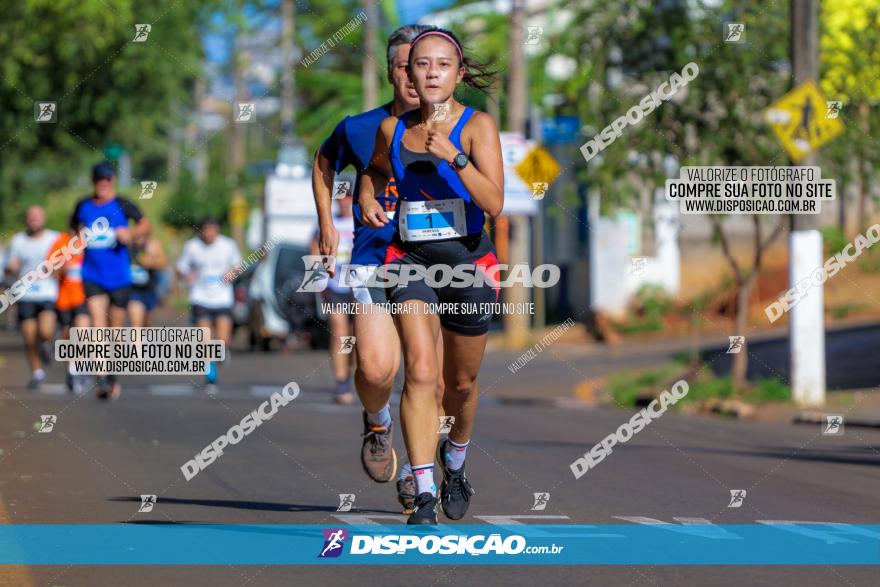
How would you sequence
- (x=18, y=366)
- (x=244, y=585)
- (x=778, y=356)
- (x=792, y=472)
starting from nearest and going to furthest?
(x=244, y=585) → (x=792, y=472) → (x=778, y=356) → (x=18, y=366)

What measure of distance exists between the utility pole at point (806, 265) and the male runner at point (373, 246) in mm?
8389

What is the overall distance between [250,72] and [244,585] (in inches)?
2134

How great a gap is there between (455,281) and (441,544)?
1.11m

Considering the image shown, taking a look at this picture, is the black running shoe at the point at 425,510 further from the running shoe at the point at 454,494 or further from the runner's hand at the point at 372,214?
the runner's hand at the point at 372,214

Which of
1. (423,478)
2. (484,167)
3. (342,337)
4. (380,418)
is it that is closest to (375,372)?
(380,418)

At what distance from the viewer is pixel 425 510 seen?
23.9ft

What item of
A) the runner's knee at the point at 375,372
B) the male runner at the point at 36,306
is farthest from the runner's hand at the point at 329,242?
the male runner at the point at 36,306

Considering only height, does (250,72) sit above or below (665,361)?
above

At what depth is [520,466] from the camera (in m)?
10.2

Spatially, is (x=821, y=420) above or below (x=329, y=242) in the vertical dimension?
below

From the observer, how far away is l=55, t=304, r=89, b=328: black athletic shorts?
15.4 metres

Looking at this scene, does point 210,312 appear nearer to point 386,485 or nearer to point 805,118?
point 805,118

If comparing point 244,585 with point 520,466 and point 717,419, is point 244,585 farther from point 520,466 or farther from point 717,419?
point 717,419

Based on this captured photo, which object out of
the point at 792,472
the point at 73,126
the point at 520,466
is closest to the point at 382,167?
the point at 520,466
